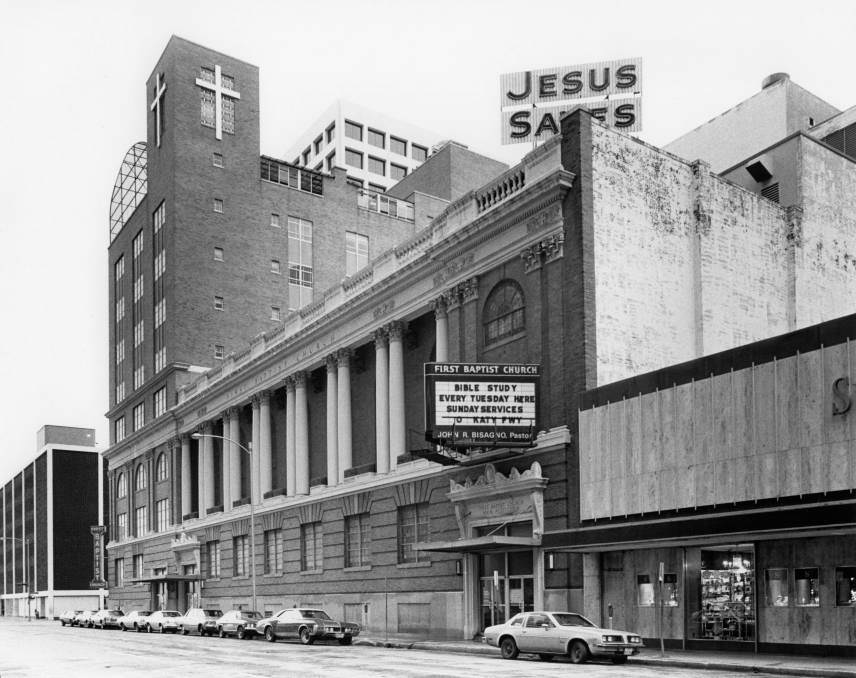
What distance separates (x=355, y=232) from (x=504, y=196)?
47.6 metres

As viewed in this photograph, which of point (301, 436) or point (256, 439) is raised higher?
point (301, 436)

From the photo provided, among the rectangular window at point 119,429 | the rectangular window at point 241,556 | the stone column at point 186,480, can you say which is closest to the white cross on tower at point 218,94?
the stone column at point 186,480

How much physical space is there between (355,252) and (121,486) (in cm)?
2876

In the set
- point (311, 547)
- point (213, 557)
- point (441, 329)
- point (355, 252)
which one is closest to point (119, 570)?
point (213, 557)

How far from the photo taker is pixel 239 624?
159ft

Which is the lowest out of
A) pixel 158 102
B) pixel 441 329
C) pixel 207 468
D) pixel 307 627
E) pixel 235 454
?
pixel 307 627

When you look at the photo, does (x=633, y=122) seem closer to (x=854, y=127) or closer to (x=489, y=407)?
(x=854, y=127)

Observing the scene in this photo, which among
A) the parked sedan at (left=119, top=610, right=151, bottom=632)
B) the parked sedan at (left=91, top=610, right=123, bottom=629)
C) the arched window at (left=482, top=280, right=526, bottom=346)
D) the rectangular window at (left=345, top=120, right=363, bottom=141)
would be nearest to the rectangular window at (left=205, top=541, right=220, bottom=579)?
the parked sedan at (left=119, top=610, right=151, bottom=632)

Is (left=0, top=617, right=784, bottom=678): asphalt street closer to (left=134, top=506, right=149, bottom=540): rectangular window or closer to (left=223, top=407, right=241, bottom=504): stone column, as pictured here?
(left=223, top=407, right=241, bottom=504): stone column

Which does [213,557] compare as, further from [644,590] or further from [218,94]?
[644,590]

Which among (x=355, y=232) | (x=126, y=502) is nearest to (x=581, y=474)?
(x=355, y=232)

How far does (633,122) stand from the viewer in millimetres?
46375

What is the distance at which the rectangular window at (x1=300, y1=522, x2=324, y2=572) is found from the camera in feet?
179

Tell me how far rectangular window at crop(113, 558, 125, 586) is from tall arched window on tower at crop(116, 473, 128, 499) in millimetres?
5462
